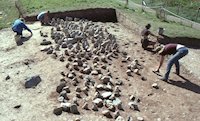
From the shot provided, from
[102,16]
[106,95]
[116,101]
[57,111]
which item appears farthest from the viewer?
[102,16]

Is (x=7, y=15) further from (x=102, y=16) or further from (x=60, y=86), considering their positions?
(x=60, y=86)

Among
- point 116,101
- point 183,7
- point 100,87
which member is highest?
point 183,7

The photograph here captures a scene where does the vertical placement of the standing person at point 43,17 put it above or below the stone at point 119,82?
above

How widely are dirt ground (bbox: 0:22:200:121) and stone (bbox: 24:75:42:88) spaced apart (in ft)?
0.32

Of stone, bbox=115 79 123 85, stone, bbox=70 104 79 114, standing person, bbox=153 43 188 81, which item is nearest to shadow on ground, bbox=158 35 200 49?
standing person, bbox=153 43 188 81

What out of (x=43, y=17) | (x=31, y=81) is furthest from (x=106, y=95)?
(x=43, y=17)

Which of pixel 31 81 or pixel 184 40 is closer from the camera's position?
pixel 31 81

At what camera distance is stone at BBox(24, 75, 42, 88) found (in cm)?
418

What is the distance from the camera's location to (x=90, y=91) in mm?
4145

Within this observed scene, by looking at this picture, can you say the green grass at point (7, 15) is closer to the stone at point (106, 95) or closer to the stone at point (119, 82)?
the stone at point (119, 82)

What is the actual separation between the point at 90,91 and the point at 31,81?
1.46 m

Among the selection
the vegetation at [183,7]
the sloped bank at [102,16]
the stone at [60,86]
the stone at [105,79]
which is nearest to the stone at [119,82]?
the stone at [105,79]

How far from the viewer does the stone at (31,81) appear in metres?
4.18

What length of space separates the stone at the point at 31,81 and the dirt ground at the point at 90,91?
99mm
